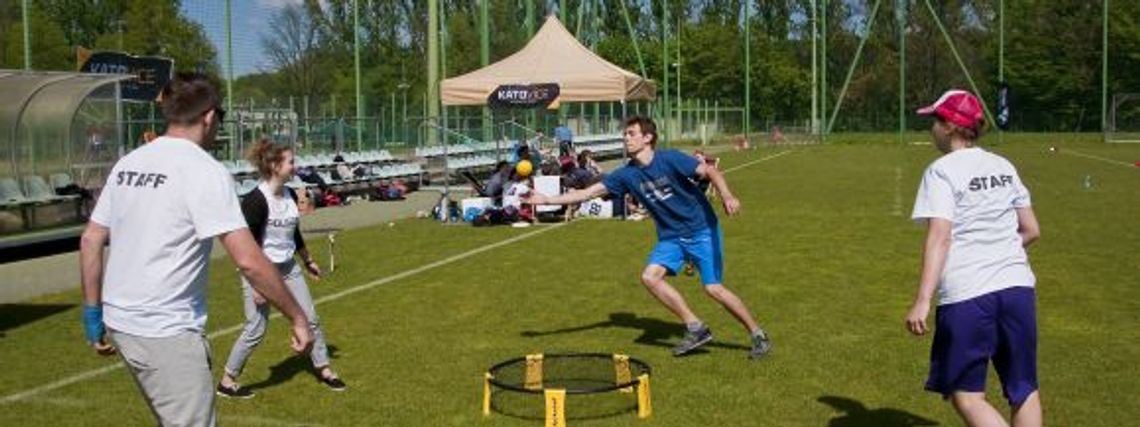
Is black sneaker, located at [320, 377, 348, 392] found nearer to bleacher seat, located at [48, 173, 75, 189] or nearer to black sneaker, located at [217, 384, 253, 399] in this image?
black sneaker, located at [217, 384, 253, 399]

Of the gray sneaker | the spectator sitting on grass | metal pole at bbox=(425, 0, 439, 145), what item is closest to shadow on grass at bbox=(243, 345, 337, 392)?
the gray sneaker

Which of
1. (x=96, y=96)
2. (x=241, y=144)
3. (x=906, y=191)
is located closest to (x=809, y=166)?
(x=906, y=191)

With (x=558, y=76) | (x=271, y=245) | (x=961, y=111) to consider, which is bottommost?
(x=271, y=245)

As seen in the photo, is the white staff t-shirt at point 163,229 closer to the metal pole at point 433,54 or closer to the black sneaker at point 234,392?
the black sneaker at point 234,392

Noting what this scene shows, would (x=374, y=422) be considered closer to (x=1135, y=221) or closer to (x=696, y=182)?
(x=696, y=182)

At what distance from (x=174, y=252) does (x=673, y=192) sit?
4.94 meters

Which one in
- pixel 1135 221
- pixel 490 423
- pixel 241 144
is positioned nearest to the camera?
pixel 490 423

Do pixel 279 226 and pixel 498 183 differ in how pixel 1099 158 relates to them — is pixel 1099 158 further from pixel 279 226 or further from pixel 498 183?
pixel 279 226

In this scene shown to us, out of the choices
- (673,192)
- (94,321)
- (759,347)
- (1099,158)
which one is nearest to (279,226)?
(673,192)

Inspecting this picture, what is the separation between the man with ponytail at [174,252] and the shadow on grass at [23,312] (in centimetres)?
723

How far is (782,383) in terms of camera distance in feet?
25.5

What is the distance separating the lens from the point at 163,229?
4.01 meters

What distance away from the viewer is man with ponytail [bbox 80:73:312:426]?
3.98 metres

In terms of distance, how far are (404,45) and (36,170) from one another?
63779 mm
